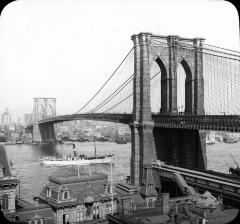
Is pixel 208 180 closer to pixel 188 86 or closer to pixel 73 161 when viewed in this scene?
pixel 188 86

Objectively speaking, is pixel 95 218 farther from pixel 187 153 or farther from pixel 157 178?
pixel 187 153

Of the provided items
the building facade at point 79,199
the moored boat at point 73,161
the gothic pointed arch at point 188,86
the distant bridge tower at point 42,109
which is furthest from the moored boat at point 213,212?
the distant bridge tower at point 42,109

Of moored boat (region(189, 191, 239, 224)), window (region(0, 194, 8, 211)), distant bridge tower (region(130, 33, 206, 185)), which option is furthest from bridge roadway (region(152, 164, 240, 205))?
window (region(0, 194, 8, 211))

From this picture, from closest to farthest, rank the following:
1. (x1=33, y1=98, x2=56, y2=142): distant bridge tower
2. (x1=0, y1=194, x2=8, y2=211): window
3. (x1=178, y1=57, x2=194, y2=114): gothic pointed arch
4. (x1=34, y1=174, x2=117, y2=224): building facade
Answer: (x1=0, y1=194, x2=8, y2=211): window
(x1=34, y1=174, x2=117, y2=224): building facade
(x1=178, y1=57, x2=194, y2=114): gothic pointed arch
(x1=33, y1=98, x2=56, y2=142): distant bridge tower

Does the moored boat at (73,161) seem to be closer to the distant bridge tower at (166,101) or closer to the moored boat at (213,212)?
the distant bridge tower at (166,101)

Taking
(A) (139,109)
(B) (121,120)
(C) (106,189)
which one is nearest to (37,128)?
(B) (121,120)

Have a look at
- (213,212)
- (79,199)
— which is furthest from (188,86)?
(213,212)

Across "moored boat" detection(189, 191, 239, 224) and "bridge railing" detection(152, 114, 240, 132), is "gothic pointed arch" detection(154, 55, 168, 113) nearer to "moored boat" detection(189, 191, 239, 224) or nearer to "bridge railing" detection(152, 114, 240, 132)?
"bridge railing" detection(152, 114, 240, 132)
